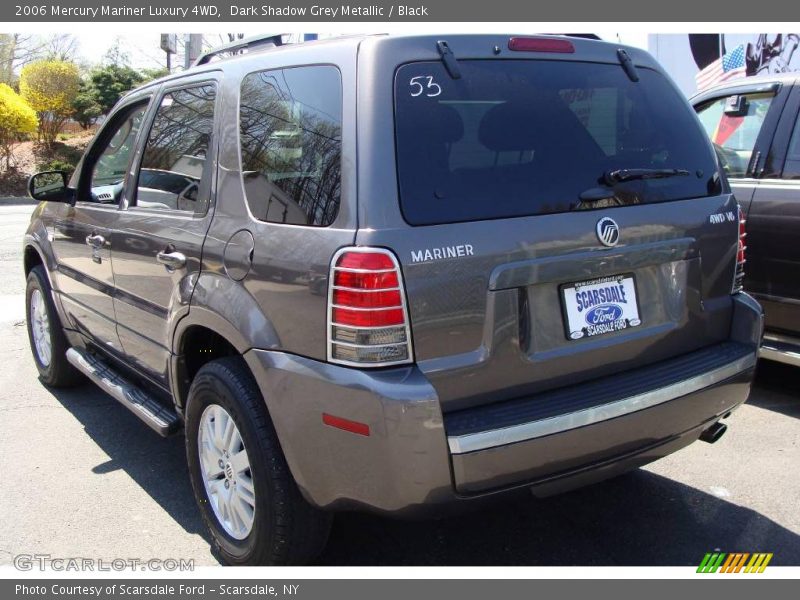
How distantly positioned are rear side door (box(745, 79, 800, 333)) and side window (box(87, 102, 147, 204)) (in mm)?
3703

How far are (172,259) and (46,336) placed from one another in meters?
2.53

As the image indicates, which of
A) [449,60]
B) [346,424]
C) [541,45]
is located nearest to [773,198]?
→ [541,45]

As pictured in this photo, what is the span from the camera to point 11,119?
2317 cm

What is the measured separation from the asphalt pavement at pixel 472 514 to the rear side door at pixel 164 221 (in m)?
0.65

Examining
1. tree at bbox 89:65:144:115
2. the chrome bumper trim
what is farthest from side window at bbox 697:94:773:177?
tree at bbox 89:65:144:115

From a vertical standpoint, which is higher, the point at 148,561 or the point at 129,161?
the point at 129,161

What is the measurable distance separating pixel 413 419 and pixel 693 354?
4.42 feet

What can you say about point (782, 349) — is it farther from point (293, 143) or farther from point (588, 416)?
point (293, 143)

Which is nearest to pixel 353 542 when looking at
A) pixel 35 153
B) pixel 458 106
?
pixel 458 106

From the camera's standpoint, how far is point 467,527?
334 centimetres

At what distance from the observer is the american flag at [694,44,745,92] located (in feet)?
33.6

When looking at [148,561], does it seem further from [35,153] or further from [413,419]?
[35,153]

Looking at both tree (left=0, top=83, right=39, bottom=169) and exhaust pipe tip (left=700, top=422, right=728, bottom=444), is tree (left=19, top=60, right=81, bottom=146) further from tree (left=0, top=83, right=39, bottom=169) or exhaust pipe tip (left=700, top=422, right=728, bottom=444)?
exhaust pipe tip (left=700, top=422, right=728, bottom=444)

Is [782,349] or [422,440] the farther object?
[782,349]
